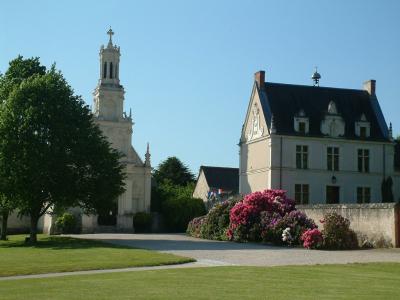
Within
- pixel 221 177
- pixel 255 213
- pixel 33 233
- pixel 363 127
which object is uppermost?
pixel 363 127

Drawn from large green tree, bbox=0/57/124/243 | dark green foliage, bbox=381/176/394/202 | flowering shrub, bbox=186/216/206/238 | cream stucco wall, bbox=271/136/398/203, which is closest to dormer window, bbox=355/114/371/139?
cream stucco wall, bbox=271/136/398/203

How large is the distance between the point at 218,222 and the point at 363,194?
16167 millimetres

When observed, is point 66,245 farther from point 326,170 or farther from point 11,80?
point 326,170

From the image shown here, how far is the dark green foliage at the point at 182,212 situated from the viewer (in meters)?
56.7

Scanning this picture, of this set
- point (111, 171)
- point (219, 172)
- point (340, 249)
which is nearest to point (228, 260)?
point (340, 249)

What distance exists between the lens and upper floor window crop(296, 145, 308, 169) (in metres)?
50.1

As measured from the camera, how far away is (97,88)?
5894cm

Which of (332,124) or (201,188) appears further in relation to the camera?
(201,188)

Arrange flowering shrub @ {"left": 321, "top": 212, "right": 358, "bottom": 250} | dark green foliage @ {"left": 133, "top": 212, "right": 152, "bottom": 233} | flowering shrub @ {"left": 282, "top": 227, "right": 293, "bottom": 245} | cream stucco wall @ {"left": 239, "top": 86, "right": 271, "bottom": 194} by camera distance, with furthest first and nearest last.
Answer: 1. dark green foliage @ {"left": 133, "top": 212, "right": 152, "bottom": 233}
2. cream stucco wall @ {"left": 239, "top": 86, "right": 271, "bottom": 194}
3. flowering shrub @ {"left": 282, "top": 227, "right": 293, "bottom": 245}
4. flowering shrub @ {"left": 321, "top": 212, "right": 358, "bottom": 250}

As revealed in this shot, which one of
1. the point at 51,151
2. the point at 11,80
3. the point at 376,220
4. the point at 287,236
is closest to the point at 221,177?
the point at 11,80

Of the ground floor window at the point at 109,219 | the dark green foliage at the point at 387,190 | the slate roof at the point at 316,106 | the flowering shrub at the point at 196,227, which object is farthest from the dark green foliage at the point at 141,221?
the dark green foliage at the point at 387,190

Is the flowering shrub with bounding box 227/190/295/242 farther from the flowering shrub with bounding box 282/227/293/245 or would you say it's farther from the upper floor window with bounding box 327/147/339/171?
the upper floor window with bounding box 327/147/339/171

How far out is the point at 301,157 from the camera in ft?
165

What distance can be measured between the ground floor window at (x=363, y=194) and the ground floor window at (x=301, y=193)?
4.46m
